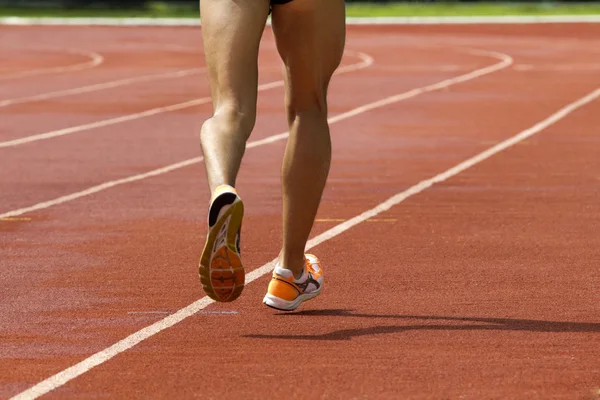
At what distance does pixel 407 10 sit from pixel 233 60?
141ft


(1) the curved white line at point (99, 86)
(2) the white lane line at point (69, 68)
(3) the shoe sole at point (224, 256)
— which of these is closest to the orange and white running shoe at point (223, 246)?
(3) the shoe sole at point (224, 256)

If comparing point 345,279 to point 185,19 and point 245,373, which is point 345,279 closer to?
point 245,373

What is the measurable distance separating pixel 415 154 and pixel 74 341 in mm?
7953

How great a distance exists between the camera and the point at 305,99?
680 centimetres

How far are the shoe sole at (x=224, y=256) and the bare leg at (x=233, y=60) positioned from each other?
0.41 meters

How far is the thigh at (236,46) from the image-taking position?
6.36 meters

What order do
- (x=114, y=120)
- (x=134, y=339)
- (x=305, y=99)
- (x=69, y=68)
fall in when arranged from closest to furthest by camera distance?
(x=134, y=339) < (x=305, y=99) < (x=114, y=120) < (x=69, y=68)

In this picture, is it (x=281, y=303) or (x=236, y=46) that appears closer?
(x=236, y=46)

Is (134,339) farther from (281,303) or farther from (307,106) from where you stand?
(307,106)

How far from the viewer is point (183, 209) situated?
10727 millimetres

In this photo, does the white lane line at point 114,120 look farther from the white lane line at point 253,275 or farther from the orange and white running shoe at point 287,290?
the orange and white running shoe at point 287,290

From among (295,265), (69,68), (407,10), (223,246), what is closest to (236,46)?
(223,246)

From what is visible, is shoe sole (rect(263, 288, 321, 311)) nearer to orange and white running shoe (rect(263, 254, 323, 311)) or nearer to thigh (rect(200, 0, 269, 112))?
orange and white running shoe (rect(263, 254, 323, 311))

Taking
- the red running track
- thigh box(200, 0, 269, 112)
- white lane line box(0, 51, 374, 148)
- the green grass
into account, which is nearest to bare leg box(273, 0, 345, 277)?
thigh box(200, 0, 269, 112)
